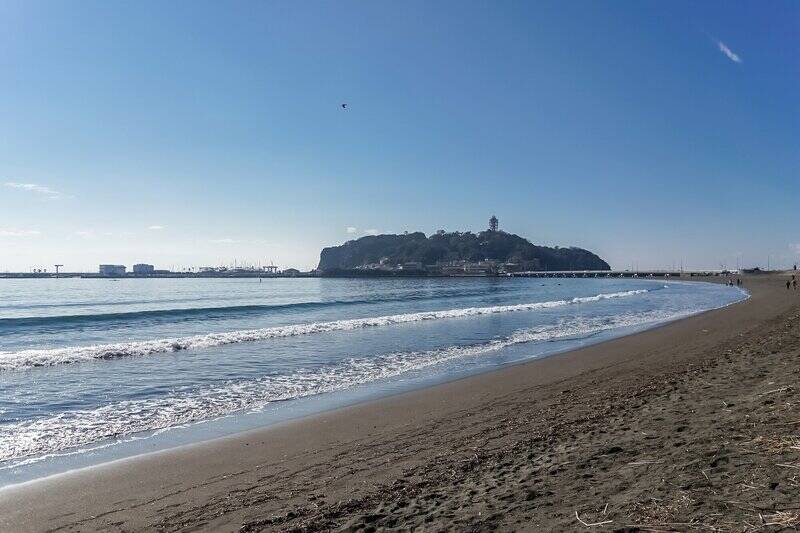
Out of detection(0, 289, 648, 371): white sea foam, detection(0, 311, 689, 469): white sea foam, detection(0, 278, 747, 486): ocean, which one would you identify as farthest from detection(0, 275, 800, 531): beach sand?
detection(0, 289, 648, 371): white sea foam

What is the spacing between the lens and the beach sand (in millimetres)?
4220

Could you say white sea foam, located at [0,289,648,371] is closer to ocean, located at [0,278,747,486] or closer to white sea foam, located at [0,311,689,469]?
ocean, located at [0,278,747,486]

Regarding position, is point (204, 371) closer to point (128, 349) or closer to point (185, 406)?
point (185, 406)

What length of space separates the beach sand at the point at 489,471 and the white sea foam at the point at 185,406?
183cm

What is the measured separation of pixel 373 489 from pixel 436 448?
5.69 ft

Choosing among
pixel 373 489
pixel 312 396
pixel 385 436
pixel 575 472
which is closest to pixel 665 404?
pixel 575 472

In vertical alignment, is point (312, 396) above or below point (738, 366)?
below

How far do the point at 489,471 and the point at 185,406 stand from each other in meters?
7.50

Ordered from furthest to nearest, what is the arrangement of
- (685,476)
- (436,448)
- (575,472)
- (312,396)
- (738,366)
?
(312,396) → (738,366) → (436,448) → (575,472) → (685,476)

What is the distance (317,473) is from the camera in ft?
20.7

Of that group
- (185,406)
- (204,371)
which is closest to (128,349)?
(204,371)

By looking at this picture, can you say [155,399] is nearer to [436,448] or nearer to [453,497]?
[436,448]

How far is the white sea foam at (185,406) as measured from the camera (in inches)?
332

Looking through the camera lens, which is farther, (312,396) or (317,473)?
(312,396)
